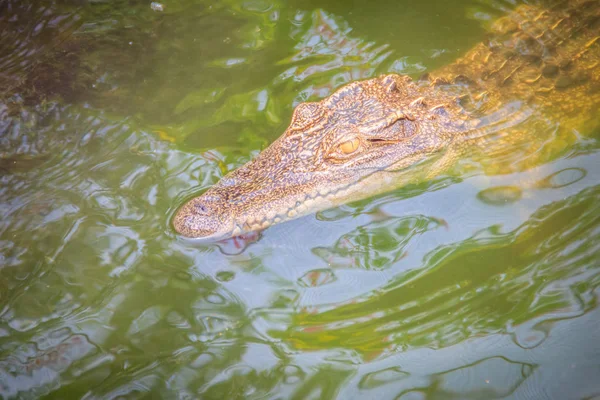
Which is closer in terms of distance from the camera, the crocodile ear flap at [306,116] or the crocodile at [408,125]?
the crocodile at [408,125]

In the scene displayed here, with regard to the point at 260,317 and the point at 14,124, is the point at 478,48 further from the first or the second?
the point at 14,124

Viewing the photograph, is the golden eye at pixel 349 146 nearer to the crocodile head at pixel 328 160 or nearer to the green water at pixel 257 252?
the crocodile head at pixel 328 160

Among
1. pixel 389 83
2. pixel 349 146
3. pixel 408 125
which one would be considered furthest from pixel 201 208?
pixel 389 83

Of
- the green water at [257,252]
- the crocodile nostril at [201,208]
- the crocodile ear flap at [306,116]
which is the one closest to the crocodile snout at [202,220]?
the crocodile nostril at [201,208]

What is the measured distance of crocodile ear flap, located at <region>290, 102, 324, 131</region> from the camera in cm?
400

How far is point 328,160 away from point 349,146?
0.73 feet

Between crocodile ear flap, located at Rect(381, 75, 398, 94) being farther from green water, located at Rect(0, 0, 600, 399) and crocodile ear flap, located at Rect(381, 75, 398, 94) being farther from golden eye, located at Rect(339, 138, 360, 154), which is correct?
green water, located at Rect(0, 0, 600, 399)

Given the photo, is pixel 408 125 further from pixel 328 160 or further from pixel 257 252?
pixel 257 252

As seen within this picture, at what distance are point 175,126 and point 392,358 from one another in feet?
10.4

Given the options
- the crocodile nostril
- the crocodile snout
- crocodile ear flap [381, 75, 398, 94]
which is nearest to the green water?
the crocodile snout

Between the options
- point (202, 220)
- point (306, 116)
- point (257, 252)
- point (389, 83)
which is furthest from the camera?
point (389, 83)

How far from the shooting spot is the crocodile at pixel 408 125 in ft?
12.6

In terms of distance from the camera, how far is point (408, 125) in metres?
4.04

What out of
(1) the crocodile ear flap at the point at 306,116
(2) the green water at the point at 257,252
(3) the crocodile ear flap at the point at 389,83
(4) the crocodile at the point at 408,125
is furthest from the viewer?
(3) the crocodile ear flap at the point at 389,83
